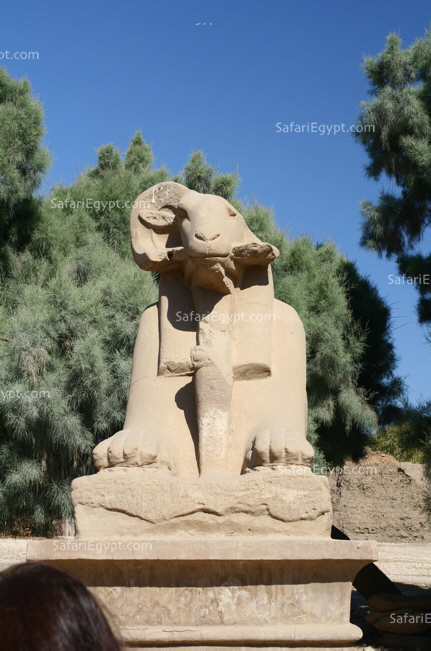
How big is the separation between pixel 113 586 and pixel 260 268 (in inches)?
68.6

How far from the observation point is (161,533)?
9.54 feet

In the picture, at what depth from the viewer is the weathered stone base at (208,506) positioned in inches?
113

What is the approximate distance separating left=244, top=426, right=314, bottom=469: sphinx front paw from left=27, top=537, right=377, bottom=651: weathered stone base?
1.10 ft

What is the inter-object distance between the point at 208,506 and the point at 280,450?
0.37m

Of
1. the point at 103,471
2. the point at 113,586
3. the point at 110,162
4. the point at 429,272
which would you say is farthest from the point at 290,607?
the point at 110,162

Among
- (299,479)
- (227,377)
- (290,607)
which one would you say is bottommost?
(290,607)

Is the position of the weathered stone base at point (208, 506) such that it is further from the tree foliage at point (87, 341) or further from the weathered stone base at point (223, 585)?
the tree foliage at point (87, 341)

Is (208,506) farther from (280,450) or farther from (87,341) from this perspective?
(87,341)

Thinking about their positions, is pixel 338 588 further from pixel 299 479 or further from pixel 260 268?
pixel 260 268

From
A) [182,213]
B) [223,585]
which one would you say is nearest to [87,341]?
[182,213]

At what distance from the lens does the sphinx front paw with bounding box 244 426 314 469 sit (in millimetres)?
2975

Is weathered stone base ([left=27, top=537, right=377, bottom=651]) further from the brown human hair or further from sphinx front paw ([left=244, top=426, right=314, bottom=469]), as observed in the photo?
the brown human hair

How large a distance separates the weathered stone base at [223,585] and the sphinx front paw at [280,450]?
1.10ft

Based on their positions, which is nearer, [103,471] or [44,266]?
[103,471]
